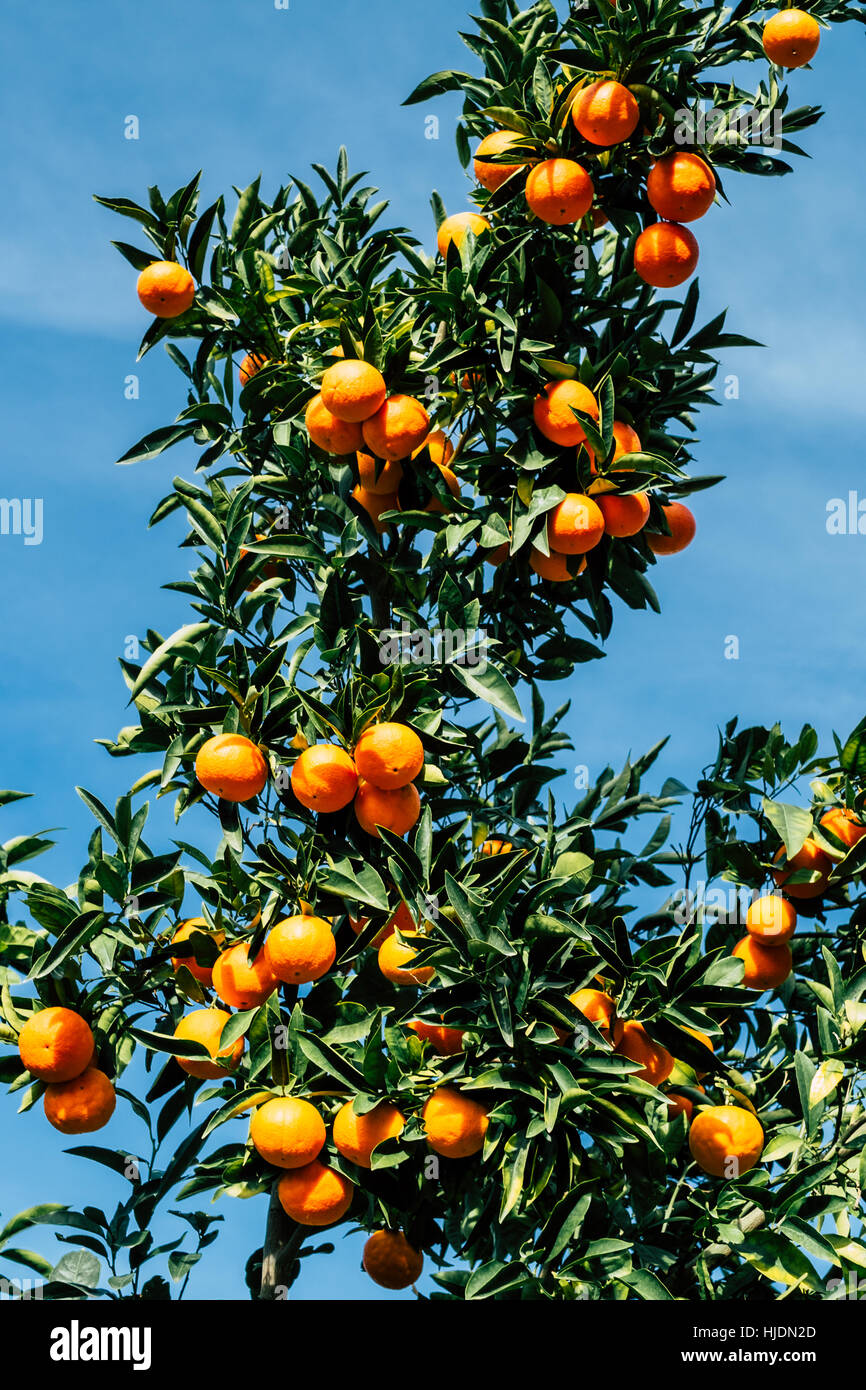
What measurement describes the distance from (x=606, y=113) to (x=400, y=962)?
7.45 ft

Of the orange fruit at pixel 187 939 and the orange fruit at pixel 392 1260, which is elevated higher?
the orange fruit at pixel 187 939

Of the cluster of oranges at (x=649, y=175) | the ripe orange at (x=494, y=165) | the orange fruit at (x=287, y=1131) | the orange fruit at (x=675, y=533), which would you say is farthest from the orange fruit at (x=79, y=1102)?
the ripe orange at (x=494, y=165)

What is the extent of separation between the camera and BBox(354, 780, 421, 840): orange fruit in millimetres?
3221

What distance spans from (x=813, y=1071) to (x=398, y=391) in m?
2.15

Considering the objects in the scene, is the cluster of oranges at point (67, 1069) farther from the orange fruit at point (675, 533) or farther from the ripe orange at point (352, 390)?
the orange fruit at point (675, 533)

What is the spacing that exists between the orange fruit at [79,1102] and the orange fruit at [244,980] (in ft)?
1.30

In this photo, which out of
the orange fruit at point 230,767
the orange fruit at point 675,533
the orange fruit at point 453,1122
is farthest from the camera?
the orange fruit at point 675,533

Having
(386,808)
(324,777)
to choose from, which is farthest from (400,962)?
(324,777)

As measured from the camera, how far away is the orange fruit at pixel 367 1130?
2.95 metres

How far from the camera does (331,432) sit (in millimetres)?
3561

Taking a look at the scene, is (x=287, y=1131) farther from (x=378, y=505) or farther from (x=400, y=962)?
(x=378, y=505)

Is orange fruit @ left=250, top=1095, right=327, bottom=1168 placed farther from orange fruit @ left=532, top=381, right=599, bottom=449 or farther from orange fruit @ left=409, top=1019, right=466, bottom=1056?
orange fruit @ left=532, top=381, right=599, bottom=449

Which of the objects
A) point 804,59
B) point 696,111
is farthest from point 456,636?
point 804,59

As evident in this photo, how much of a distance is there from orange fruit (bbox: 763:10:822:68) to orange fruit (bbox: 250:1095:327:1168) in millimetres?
3115
